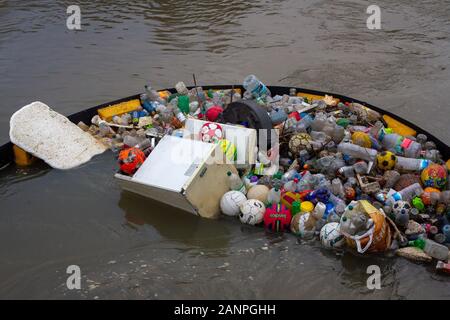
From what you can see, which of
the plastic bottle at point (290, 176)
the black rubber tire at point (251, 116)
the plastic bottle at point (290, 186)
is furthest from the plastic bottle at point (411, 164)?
the black rubber tire at point (251, 116)

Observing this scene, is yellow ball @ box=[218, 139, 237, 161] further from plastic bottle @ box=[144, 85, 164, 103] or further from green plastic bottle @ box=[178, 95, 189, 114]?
plastic bottle @ box=[144, 85, 164, 103]

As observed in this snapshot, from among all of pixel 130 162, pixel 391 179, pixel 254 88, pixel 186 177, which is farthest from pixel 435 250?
pixel 254 88

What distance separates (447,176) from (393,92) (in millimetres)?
3900

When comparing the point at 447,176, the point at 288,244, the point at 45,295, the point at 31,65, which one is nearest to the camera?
the point at 45,295

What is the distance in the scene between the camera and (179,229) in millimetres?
5176

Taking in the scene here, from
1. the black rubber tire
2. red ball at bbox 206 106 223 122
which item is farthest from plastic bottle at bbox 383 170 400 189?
red ball at bbox 206 106 223 122

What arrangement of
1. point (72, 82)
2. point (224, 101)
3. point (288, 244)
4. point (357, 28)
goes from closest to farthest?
point (288, 244), point (224, 101), point (72, 82), point (357, 28)

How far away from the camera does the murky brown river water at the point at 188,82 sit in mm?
4438

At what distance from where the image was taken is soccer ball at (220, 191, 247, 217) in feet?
17.1

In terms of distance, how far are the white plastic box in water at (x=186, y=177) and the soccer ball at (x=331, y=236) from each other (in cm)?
132

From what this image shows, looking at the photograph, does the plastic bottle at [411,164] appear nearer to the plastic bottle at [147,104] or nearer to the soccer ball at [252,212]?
the soccer ball at [252,212]
